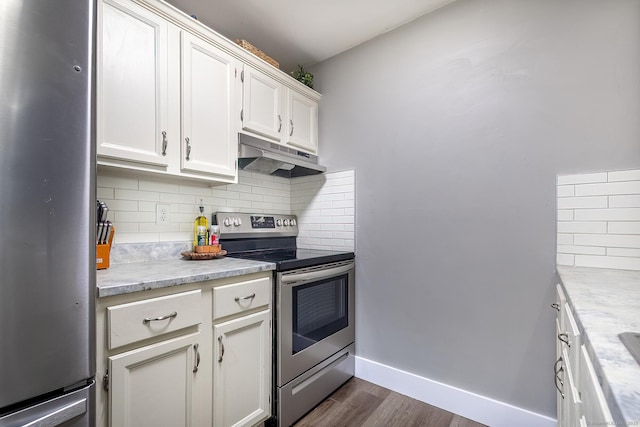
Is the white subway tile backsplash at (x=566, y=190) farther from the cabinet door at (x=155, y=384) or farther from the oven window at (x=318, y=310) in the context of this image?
the cabinet door at (x=155, y=384)

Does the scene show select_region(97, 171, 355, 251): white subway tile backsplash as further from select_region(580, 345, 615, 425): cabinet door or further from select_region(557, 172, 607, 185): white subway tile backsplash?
select_region(580, 345, 615, 425): cabinet door

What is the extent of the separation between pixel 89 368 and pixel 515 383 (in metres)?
1.93

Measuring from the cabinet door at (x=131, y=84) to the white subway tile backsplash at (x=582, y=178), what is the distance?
2060 mm

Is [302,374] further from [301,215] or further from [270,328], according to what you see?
[301,215]

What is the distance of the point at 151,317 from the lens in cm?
110

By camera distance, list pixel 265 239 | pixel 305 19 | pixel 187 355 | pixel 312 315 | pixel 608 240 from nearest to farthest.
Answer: pixel 187 355
pixel 608 240
pixel 312 315
pixel 305 19
pixel 265 239

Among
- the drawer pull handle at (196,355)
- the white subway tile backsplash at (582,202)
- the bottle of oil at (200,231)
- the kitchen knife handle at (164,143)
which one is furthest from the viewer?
the bottle of oil at (200,231)

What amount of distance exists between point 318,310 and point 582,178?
160cm

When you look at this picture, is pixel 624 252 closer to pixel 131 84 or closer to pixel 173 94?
pixel 173 94

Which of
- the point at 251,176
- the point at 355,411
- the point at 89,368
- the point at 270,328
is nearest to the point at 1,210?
the point at 89,368

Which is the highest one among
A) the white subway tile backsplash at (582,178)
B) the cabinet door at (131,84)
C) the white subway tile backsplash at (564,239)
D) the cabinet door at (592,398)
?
the cabinet door at (131,84)

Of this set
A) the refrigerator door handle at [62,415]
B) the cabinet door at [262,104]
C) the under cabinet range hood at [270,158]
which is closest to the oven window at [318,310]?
the under cabinet range hood at [270,158]

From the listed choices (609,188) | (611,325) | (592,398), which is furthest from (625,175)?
(592,398)

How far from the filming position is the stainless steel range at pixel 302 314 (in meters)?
1.58
